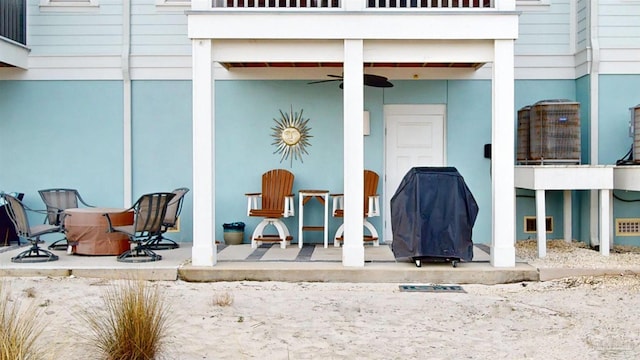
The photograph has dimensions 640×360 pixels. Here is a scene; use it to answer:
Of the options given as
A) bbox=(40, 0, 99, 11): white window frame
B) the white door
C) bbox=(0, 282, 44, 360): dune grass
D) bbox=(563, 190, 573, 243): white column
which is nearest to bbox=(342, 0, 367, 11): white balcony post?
the white door

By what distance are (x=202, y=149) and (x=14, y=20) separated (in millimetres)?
3956

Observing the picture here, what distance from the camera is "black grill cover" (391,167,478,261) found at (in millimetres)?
6844

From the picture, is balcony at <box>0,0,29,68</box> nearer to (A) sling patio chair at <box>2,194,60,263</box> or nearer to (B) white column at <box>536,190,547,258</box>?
(A) sling patio chair at <box>2,194,60,263</box>

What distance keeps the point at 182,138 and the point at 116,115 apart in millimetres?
1031

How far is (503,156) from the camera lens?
6922 mm

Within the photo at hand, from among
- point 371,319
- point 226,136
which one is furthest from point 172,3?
point 371,319

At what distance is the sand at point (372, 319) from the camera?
442 cm

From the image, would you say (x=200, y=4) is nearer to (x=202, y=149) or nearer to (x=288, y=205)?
(x=202, y=149)

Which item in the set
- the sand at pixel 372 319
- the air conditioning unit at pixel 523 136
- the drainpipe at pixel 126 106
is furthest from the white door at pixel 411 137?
the drainpipe at pixel 126 106

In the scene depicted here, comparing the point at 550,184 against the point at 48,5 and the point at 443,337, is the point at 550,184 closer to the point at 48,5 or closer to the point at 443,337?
the point at 443,337

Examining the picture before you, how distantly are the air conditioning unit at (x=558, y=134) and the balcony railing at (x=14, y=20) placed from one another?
7.25 m

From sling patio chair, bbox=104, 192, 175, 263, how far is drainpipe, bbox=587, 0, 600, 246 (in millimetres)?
5784

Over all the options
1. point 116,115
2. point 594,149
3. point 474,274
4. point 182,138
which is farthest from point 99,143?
point 594,149

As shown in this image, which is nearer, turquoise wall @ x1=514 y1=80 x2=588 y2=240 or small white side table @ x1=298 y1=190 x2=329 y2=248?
small white side table @ x1=298 y1=190 x2=329 y2=248
